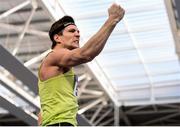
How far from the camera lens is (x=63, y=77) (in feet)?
12.8

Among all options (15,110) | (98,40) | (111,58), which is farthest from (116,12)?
(111,58)

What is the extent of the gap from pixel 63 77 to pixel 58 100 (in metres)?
0.21

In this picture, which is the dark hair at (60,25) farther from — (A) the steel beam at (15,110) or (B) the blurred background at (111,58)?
(A) the steel beam at (15,110)

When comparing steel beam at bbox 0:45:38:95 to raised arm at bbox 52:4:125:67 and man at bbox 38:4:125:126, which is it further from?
raised arm at bbox 52:4:125:67

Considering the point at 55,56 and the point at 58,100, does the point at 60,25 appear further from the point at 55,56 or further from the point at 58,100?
the point at 58,100

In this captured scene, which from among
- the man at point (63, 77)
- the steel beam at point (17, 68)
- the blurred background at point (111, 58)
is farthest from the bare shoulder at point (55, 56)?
the steel beam at point (17, 68)

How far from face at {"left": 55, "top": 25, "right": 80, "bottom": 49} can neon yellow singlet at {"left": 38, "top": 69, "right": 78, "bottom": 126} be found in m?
0.26

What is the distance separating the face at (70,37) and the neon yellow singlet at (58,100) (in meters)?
0.26

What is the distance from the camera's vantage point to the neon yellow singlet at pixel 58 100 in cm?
384

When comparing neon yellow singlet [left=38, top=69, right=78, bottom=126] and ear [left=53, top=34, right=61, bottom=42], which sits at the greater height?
ear [left=53, top=34, right=61, bottom=42]

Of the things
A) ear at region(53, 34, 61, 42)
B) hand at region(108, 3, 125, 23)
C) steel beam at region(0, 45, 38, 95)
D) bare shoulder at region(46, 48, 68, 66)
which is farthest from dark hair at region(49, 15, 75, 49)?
steel beam at region(0, 45, 38, 95)

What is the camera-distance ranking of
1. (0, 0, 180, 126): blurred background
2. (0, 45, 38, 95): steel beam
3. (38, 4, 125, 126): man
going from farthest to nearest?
(0, 0, 180, 126): blurred background, (0, 45, 38, 95): steel beam, (38, 4, 125, 126): man

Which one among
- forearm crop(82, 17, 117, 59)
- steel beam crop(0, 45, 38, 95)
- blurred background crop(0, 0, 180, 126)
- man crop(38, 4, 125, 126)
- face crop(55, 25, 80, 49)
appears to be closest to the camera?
forearm crop(82, 17, 117, 59)

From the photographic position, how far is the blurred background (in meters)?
14.5
